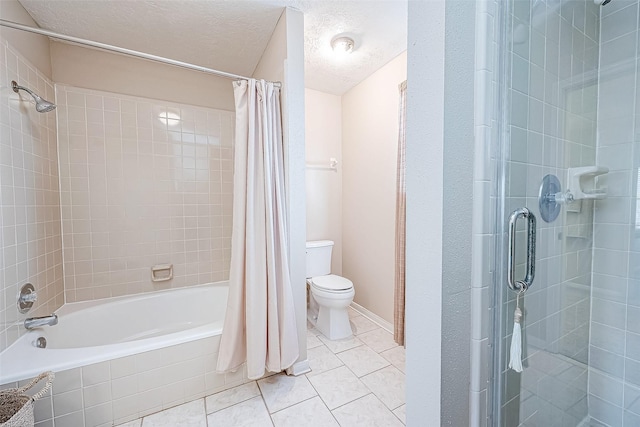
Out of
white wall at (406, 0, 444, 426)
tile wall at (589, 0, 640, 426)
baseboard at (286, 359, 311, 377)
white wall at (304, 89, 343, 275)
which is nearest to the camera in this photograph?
white wall at (406, 0, 444, 426)

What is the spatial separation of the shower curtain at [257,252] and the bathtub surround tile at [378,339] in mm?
740

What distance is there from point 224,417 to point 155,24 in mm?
2526

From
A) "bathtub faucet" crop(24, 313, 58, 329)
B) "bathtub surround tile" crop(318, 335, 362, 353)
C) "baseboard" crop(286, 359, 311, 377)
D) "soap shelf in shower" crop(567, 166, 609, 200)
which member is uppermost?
"soap shelf in shower" crop(567, 166, 609, 200)

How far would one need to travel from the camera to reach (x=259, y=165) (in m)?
1.58

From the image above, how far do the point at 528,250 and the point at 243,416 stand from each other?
61.6 inches

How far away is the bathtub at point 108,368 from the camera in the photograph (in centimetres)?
118

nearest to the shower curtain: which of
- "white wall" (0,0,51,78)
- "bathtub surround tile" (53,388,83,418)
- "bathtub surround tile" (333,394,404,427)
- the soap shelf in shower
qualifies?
"bathtub surround tile" (333,394,404,427)

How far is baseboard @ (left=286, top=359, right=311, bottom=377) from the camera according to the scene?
1.68 meters

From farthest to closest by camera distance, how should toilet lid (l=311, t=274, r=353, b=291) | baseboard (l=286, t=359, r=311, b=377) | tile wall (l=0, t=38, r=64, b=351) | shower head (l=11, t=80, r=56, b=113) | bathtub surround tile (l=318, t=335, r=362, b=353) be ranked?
toilet lid (l=311, t=274, r=353, b=291) → bathtub surround tile (l=318, t=335, r=362, b=353) → baseboard (l=286, t=359, r=311, b=377) → shower head (l=11, t=80, r=56, b=113) → tile wall (l=0, t=38, r=64, b=351)

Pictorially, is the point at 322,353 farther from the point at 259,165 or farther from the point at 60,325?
the point at 60,325

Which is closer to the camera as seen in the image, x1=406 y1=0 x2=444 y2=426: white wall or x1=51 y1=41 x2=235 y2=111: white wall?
x1=406 y1=0 x2=444 y2=426: white wall

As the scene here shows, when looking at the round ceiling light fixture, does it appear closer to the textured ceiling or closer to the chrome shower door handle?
the textured ceiling

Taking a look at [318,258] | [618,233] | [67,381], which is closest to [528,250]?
[618,233]

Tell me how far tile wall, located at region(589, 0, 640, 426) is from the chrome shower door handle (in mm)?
723
